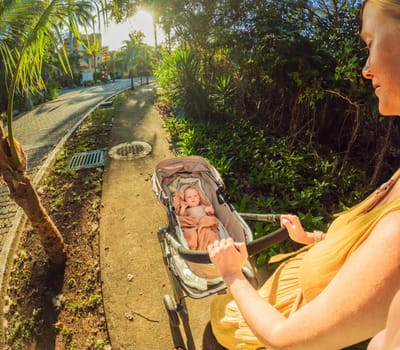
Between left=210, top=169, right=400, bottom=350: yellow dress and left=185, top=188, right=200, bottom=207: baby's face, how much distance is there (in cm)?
158

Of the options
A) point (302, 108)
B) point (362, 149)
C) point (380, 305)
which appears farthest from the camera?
point (302, 108)

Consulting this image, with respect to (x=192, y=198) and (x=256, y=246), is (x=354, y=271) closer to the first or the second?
(x=256, y=246)

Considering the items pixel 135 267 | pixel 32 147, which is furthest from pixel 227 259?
pixel 32 147

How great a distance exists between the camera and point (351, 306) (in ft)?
2.16

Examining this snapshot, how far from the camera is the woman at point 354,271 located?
637 mm

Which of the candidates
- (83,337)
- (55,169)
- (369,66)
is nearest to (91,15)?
(369,66)

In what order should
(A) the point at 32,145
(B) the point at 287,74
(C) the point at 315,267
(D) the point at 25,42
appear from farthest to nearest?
(A) the point at 32,145 < (B) the point at 287,74 < (D) the point at 25,42 < (C) the point at 315,267

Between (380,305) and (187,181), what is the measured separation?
317cm

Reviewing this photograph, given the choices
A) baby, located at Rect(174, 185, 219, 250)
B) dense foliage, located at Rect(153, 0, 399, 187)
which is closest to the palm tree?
baby, located at Rect(174, 185, 219, 250)

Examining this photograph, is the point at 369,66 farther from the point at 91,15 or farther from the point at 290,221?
the point at 91,15

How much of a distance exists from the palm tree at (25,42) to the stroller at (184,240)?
1511mm

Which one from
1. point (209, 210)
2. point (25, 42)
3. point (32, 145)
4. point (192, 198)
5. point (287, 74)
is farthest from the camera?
point (32, 145)

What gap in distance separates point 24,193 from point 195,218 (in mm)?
2025

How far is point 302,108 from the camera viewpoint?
20.0 ft
